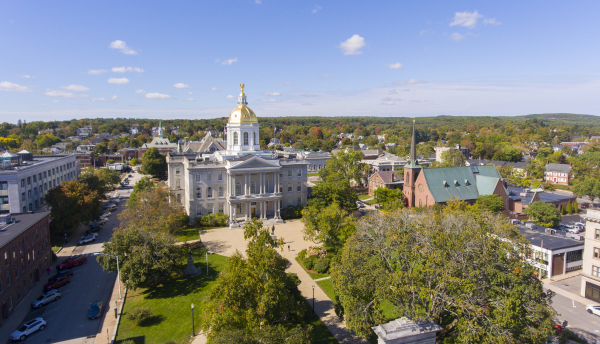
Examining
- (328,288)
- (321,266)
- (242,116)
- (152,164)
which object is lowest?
(328,288)

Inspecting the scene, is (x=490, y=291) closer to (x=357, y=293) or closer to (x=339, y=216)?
(x=357, y=293)

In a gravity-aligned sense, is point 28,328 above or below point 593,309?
above

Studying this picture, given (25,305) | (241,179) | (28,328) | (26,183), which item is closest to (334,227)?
(241,179)

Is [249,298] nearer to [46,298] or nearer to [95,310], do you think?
[95,310]

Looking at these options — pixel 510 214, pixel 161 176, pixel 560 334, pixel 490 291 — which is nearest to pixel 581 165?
pixel 510 214

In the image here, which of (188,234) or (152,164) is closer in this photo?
(188,234)

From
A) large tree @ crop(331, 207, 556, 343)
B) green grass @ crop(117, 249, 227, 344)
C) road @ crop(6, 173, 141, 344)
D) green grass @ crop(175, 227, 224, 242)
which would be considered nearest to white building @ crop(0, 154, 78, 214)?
road @ crop(6, 173, 141, 344)
